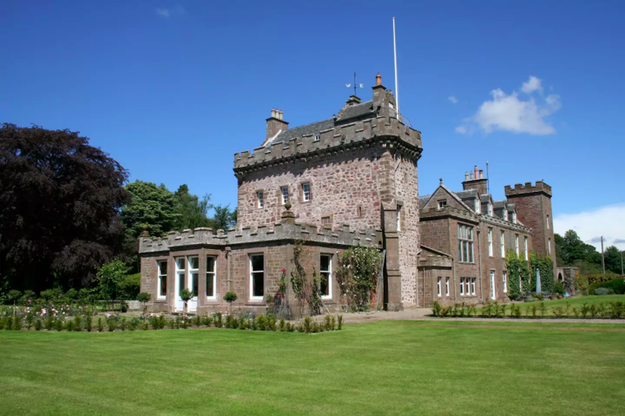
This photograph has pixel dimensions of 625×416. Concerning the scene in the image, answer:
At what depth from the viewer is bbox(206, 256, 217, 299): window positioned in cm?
2467

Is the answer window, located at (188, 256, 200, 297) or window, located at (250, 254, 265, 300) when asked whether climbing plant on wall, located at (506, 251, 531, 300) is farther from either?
window, located at (188, 256, 200, 297)

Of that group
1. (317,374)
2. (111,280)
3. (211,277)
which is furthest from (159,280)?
(317,374)

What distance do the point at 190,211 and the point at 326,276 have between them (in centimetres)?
3886

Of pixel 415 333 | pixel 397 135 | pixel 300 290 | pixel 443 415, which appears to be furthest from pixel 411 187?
pixel 443 415

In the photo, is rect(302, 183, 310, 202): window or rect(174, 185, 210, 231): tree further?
rect(174, 185, 210, 231): tree

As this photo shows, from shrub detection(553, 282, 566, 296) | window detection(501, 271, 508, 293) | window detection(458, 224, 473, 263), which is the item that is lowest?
shrub detection(553, 282, 566, 296)

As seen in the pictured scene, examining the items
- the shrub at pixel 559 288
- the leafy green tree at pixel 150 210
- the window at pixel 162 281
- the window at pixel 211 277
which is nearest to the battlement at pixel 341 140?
the window at pixel 162 281

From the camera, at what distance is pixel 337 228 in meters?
26.0

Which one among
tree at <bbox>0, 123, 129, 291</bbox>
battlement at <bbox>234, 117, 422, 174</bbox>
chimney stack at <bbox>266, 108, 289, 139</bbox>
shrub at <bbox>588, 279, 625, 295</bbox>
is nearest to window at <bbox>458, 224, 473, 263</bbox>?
battlement at <bbox>234, 117, 422, 174</bbox>

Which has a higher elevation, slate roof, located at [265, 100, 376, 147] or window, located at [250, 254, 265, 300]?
slate roof, located at [265, 100, 376, 147]

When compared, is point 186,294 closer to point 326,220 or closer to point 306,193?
point 326,220

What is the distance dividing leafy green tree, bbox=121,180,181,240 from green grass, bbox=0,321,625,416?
38354mm

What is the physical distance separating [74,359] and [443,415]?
23.3ft

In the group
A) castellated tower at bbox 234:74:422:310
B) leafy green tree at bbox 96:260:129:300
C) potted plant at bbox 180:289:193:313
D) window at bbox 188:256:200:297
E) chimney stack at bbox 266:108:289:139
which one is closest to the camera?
potted plant at bbox 180:289:193:313
